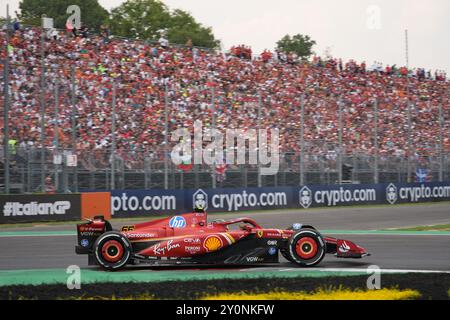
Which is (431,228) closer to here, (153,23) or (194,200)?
(194,200)

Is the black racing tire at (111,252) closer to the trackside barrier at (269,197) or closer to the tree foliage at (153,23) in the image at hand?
the trackside barrier at (269,197)

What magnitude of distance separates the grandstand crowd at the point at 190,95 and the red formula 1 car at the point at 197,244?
1191 centimetres

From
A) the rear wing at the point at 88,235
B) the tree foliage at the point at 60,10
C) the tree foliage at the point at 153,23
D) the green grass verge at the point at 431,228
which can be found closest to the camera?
the rear wing at the point at 88,235

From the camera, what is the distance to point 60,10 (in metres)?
71.4

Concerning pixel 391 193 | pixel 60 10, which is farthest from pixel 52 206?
pixel 60 10

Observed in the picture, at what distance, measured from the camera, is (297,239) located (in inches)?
488

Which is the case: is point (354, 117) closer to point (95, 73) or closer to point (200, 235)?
point (95, 73)

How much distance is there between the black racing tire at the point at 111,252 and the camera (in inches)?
475

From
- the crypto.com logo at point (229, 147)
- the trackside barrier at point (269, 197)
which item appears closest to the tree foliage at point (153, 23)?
the trackside barrier at point (269, 197)

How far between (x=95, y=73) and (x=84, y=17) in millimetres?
42479

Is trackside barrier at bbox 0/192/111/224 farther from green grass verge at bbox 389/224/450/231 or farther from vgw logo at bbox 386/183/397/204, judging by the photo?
vgw logo at bbox 386/183/397/204

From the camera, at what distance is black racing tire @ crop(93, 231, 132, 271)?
475 inches

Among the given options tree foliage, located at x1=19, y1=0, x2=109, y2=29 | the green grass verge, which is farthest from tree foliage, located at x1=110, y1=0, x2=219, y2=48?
the green grass verge

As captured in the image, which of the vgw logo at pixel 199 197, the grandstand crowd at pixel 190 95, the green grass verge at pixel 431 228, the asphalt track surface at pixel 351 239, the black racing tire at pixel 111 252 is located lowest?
the green grass verge at pixel 431 228
